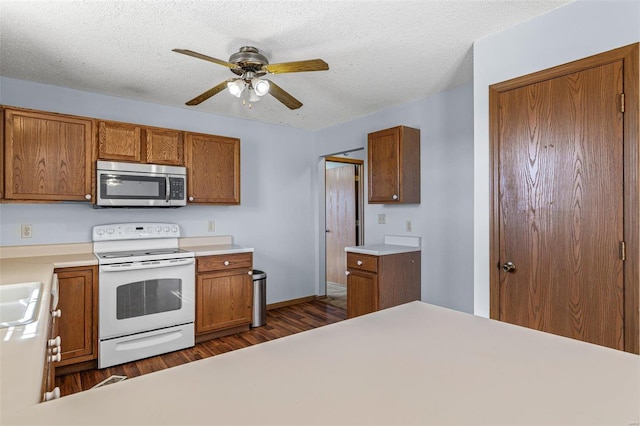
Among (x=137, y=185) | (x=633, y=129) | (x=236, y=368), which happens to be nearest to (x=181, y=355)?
(x=137, y=185)

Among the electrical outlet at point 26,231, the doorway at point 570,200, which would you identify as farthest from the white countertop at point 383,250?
the electrical outlet at point 26,231

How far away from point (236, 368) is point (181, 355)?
2659mm

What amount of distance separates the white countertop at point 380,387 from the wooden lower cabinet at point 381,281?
2.23 metres

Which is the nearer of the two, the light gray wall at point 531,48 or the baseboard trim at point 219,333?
the light gray wall at point 531,48

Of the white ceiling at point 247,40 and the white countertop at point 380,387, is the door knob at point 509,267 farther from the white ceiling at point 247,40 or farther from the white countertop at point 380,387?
the white ceiling at point 247,40

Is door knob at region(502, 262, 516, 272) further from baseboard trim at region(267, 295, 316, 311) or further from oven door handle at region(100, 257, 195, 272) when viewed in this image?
baseboard trim at region(267, 295, 316, 311)

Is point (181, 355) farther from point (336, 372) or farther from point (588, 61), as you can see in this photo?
point (588, 61)

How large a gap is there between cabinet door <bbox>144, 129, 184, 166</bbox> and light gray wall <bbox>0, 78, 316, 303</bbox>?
422mm

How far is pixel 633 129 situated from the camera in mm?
1658

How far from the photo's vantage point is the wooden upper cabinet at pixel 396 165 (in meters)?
3.29

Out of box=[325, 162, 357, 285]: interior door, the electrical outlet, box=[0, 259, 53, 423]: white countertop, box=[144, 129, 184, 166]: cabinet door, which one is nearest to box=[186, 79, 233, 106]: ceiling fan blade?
box=[144, 129, 184, 166]: cabinet door

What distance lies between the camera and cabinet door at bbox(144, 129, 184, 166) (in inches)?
124

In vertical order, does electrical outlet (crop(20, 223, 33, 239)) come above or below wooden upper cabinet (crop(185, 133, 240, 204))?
below

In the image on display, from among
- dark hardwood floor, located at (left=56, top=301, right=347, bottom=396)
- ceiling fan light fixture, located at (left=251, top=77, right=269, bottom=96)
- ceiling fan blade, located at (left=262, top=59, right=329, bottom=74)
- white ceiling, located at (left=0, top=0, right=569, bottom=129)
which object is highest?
white ceiling, located at (left=0, top=0, right=569, bottom=129)
